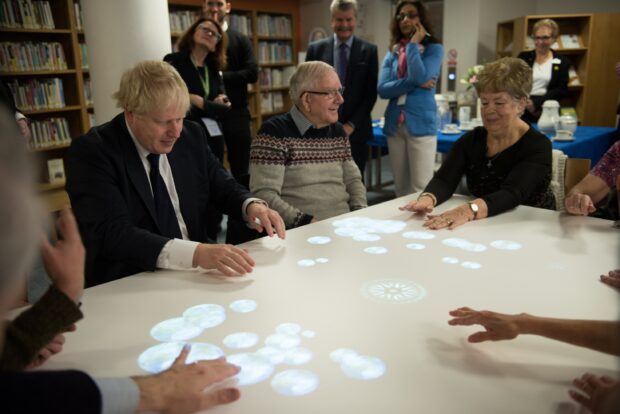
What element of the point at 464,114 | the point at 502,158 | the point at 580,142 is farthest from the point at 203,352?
the point at 464,114

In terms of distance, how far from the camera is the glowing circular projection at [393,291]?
123 centimetres

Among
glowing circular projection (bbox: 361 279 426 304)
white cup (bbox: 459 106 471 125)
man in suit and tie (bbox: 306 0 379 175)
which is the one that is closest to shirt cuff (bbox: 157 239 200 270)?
glowing circular projection (bbox: 361 279 426 304)

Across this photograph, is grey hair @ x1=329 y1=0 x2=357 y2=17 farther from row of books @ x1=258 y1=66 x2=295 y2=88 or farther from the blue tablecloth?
row of books @ x1=258 y1=66 x2=295 y2=88

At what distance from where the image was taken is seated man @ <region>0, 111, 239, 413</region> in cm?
55

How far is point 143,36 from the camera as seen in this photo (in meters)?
2.52

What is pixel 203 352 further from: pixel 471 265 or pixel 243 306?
pixel 471 265

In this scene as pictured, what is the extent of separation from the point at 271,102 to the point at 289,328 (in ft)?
19.3

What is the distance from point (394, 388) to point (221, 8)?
122 inches

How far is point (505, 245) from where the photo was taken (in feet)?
5.25

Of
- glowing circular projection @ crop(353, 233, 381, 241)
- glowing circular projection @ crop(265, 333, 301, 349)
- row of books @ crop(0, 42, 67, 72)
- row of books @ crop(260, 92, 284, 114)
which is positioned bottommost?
glowing circular projection @ crop(265, 333, 301, 349)

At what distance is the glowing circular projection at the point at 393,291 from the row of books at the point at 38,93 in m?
4.21

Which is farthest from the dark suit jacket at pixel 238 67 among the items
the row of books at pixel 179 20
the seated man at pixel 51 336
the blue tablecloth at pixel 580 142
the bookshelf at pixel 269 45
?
the seated man at pixel 51 336

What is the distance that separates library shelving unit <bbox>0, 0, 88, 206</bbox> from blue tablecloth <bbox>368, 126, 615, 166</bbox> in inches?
113

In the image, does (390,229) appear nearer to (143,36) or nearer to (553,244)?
(553,244)
